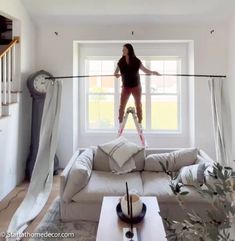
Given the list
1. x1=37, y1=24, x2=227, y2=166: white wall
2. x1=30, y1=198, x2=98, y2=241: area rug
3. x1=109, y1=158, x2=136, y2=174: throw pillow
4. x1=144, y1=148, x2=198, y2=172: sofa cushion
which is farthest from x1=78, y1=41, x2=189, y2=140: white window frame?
x1=30, y1=198, x2=98, y2=241: area rug

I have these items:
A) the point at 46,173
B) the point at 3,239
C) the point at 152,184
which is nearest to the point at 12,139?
the point at 46,173

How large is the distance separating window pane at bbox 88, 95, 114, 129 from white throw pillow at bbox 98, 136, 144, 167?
2010 millimetres

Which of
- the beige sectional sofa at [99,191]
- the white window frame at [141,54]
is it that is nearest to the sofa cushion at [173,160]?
the beige sectional sofa at [99,191]

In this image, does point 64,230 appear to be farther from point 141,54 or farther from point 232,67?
point 141,54

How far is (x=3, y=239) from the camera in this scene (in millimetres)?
3182

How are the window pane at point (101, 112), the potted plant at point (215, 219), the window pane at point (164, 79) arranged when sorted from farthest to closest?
the window pane at point (101, 112) < the window pane at point (164, 79) < the potted plant at point (215, 219)

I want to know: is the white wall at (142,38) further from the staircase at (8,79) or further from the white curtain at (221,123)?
the white curtain at (221,123)

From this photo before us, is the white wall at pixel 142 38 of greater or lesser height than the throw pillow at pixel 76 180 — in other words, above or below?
above

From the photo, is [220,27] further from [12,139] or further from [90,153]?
[12,139]

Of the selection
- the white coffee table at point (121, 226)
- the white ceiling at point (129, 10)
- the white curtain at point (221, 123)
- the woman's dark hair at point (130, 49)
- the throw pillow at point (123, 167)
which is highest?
the white ceiling at point (129, 10)

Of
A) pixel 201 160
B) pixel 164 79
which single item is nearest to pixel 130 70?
pixel 201 160

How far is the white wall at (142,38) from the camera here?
550 centimetres

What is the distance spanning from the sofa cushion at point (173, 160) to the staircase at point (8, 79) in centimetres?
210

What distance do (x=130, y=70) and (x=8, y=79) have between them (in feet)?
5.92
